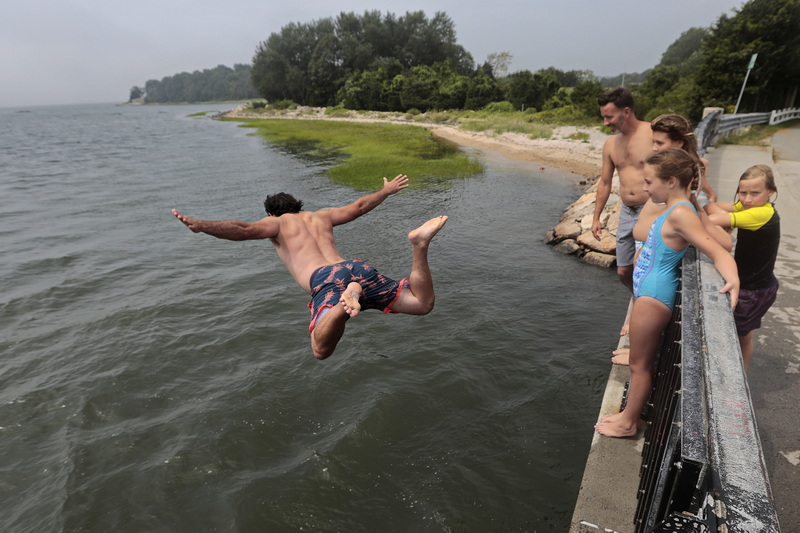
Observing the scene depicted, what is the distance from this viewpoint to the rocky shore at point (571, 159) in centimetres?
1101

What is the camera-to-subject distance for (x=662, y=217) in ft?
9.81

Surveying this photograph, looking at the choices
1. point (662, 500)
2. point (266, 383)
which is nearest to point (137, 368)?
point (266, 383)

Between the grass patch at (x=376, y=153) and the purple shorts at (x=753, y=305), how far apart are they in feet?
57.6

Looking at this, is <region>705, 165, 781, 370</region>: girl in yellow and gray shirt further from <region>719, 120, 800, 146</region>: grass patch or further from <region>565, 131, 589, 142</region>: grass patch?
<region>565, 131, 589, 142</region>: grass patch

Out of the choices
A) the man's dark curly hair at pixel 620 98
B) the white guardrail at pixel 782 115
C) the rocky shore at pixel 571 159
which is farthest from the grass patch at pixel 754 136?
the man's dark curly hair at pixel 620 98

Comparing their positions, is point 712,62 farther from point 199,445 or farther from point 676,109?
point 199,445

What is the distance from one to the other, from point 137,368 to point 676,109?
35951mm

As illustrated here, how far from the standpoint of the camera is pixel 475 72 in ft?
274

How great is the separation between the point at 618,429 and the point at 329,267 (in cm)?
314

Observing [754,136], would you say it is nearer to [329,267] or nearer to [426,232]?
[426,232]

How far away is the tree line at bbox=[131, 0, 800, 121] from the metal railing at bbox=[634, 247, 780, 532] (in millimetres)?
34012

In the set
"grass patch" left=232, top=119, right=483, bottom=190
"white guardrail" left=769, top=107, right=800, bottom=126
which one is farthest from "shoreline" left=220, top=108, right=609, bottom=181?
"white guardrail" left=769, top=107, right=800, bottom=126

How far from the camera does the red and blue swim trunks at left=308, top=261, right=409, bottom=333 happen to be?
170 inches

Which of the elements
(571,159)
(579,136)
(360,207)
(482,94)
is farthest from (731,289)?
(482,94)
